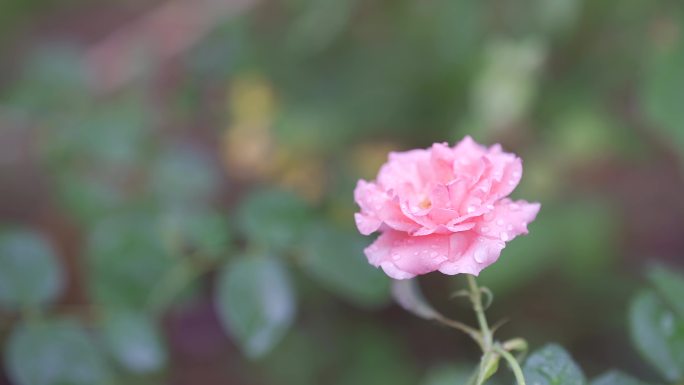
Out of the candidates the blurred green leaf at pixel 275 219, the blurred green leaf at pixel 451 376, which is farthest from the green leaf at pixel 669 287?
the blurred green leaf at pixel 275 219

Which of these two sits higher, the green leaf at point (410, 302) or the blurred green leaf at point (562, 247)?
the green leaf at point (410, 302)

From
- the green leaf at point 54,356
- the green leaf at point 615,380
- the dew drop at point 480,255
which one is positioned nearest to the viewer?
the dew drop at point 480,255

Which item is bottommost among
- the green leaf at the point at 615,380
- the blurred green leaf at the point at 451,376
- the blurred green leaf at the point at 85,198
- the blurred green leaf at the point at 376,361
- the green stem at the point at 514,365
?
the blurred green leaf at the point at 376,361

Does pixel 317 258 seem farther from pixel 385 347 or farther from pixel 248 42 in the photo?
pixel 248 42

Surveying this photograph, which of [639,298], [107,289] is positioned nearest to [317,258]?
[107,289]

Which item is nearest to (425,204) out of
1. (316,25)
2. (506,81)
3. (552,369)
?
(552,369)

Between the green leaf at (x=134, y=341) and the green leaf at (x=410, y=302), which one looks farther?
the green leaf at (x=134, y=341)

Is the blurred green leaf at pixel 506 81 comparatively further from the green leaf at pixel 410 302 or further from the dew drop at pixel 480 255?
the dew drop at pixel 480 255
